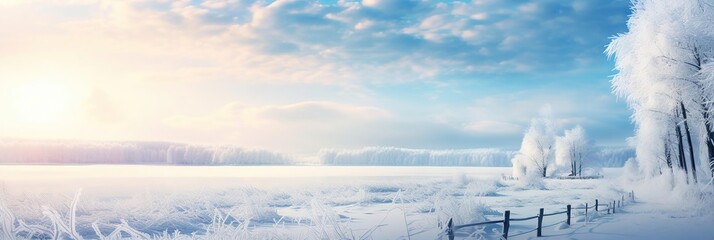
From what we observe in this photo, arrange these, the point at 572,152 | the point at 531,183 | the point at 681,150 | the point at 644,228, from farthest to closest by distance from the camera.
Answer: the point at 572,152 → the point at 531,183 → the point at 681,150 → the point at 644,228

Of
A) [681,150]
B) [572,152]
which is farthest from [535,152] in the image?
[681,150]

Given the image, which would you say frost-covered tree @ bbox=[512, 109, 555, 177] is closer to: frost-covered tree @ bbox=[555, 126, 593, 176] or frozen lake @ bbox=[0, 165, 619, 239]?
frost-covered tree @ bbox=[555, 126, 593, 176]

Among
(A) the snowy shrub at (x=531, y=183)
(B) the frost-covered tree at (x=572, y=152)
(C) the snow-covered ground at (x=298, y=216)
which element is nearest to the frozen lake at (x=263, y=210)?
(C) the snow-covered ground at (x=298, y=216)

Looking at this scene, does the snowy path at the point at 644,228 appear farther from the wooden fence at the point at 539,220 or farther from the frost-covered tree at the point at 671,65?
the frost-covered tree at the point at 671,65

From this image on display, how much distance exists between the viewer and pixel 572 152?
60781 mm

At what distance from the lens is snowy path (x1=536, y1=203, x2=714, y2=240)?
53.2 ft

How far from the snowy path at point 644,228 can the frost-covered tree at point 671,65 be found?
2.47 m

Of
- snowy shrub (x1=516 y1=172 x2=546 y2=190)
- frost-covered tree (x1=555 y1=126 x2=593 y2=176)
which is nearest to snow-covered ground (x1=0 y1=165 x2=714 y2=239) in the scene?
snowy shrub (x1=516 y1=172 x2=546 y2=190)

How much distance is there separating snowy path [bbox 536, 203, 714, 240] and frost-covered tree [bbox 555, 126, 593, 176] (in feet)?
130

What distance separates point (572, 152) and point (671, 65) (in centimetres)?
4230

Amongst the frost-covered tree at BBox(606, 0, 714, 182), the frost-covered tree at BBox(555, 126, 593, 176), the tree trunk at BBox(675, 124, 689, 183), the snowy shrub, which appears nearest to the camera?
the frost-covered tree at BBox(606, 0, 714, 182)

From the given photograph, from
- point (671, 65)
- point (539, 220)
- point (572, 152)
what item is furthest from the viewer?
point (572, 152)

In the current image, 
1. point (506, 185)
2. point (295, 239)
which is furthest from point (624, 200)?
point (295, 239)

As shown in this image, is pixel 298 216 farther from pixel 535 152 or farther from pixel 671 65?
pixel 535 152
